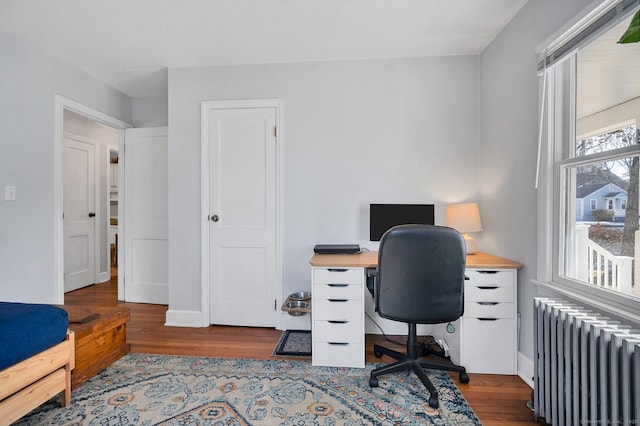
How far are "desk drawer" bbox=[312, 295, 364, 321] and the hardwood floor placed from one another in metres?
0.41

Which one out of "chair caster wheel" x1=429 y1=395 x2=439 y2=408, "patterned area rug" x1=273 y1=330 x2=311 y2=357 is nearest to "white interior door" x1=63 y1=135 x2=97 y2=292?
"patterned area rug" x1=273 y1=330 x2=311 y2=357

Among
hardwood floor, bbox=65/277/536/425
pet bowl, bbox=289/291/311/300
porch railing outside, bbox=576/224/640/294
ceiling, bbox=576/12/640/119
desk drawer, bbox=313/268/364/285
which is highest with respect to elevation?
ceiling, bbox=576/12/640/119

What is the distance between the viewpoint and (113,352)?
2.03 metres

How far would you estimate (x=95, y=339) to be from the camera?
73.9 inches

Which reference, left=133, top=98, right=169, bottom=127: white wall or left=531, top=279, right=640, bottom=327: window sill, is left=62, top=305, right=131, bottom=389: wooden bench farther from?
left=531, top=279, right=640, bottom=327: window sill

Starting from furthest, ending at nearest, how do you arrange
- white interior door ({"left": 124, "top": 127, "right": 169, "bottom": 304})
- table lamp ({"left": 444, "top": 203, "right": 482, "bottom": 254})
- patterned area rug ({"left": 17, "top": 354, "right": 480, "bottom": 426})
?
white interior door ({"left": 124, "top": 127, "right": 169, "bottom": 304}), table lamp ({"left": 444, "top": 203, "right": 482, "bottom": 254}), patterned area rug ({"left": 17, "top": 354, "right": 480, "bottom": 426})

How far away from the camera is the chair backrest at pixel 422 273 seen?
5.09ft

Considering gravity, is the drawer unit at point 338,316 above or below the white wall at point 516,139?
below

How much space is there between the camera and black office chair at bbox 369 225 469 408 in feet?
5.09

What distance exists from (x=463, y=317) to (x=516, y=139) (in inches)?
51.0

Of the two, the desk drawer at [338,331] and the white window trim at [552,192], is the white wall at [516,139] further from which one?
the desk drawer at [338,331]

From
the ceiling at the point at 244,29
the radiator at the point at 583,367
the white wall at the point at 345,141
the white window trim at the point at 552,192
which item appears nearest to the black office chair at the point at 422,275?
the radiator at the point at 583,367

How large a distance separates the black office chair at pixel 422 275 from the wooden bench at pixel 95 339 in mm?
1891

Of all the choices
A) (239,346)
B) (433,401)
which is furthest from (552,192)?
(239,346)
